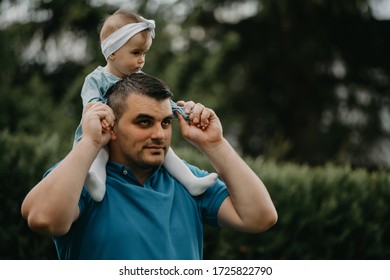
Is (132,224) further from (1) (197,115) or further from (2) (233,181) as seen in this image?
(1) (197,115)

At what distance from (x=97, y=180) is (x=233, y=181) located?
0.63 metres

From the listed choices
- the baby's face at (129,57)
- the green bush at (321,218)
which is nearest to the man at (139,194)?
the baby's face at (129,57)

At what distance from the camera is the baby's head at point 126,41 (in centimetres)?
301

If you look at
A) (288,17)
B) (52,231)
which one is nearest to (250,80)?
(288,17)

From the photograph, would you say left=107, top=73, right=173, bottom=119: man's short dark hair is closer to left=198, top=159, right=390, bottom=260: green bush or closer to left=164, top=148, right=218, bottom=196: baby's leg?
left=164, top=148, right=218, bottom=196: baby's leg

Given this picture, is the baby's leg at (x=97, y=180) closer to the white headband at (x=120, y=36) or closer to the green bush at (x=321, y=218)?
the white headband at (x=120, y=36)

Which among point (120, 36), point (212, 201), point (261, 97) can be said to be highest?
point (120, 36)

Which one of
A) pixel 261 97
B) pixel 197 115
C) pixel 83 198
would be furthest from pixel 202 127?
pixel 261 97

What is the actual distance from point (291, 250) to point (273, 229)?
0.28m

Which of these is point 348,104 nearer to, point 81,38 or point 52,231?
point 81,38

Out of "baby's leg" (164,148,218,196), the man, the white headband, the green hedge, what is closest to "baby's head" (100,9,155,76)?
the white headband

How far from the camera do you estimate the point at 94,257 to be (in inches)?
93.0

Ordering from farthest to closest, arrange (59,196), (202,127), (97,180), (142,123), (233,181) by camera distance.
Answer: (202,127)
(233,181)
(142,123)
(97,180)
(59,196)

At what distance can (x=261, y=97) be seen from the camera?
13.8 meters
